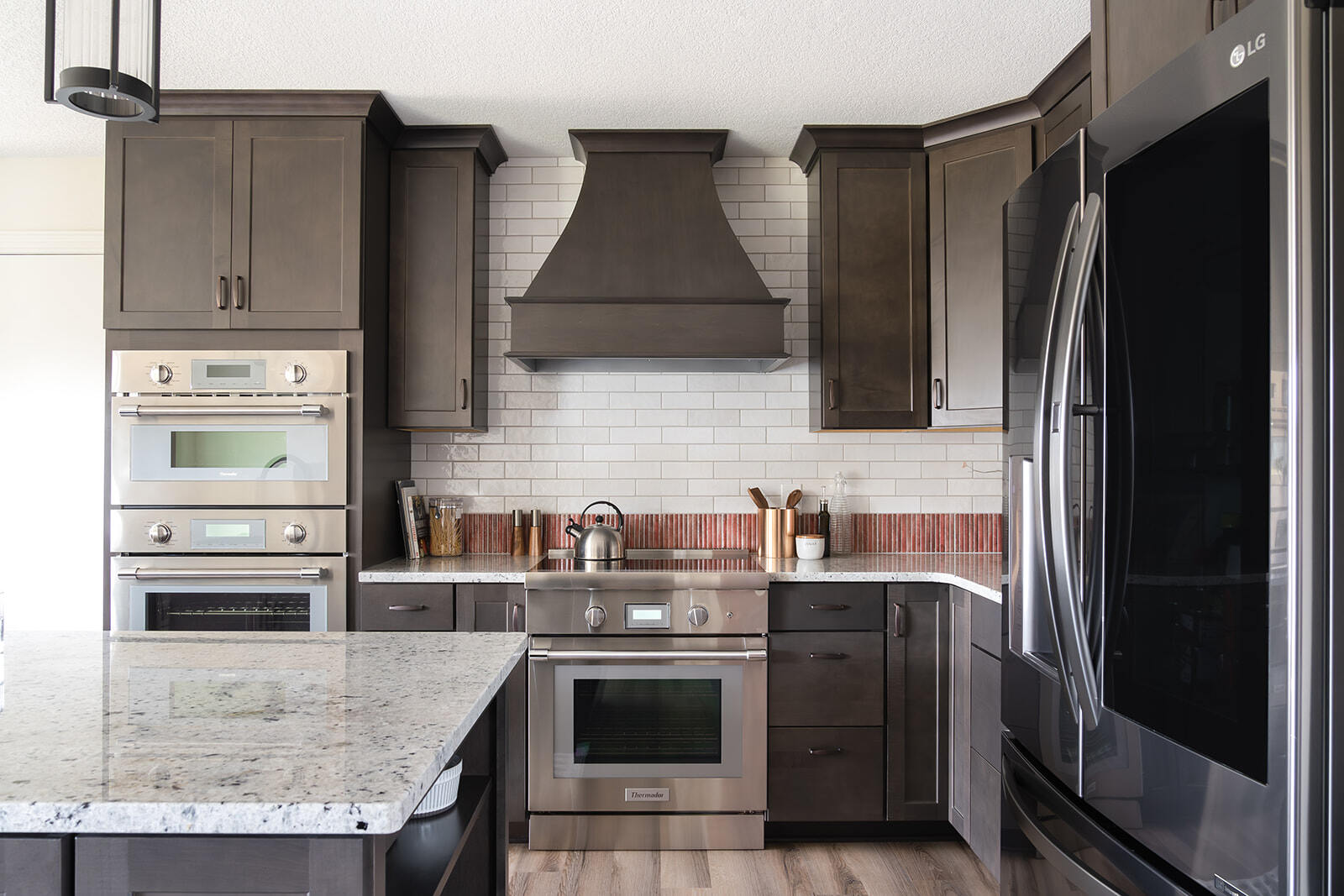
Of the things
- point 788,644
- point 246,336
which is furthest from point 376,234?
point 788,644

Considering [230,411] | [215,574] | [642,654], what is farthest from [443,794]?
[230,411]

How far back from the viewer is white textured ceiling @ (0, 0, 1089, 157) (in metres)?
2.44

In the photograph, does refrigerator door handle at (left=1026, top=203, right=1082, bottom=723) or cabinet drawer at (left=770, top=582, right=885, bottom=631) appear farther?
cabinet drawer at (left=770, top=582, right=885, bottom=631)

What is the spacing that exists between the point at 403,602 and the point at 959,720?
187 centimetres

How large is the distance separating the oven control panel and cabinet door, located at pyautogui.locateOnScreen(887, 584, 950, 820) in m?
1.89

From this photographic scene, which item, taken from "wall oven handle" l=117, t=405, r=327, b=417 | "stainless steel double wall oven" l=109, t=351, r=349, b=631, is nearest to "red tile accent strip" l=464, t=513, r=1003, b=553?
"stainless steel double wall oven" l=109, t=351, r=349, b=631

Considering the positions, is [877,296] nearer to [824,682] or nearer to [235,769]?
[824,682]

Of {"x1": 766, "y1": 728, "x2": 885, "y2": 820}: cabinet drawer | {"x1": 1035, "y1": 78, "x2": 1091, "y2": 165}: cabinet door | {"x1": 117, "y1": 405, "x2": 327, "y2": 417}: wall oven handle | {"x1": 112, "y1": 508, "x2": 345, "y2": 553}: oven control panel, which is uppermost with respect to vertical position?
{"x1": 1035, "y1": 78, "x2": 1091, "y2": 165}: cabinet door

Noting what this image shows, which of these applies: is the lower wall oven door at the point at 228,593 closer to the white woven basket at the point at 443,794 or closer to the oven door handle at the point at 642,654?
the oven door handle at the point at 642,654

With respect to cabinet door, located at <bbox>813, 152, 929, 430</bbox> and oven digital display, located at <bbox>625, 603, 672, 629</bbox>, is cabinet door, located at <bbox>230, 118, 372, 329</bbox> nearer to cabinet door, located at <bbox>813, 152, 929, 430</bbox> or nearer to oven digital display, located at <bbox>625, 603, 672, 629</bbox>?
oven digital display, located at <bbox>625, 603, 672, 629</bbox>

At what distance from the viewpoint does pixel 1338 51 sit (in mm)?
882

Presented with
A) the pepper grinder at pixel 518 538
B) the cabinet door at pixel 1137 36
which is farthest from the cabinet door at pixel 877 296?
the cabinet door at pixel 1137 36

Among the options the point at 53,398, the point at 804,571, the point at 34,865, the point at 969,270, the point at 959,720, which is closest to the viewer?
the point at 34,865

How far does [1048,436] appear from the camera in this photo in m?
1.42
